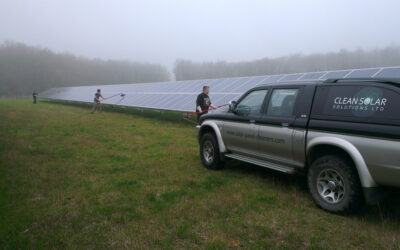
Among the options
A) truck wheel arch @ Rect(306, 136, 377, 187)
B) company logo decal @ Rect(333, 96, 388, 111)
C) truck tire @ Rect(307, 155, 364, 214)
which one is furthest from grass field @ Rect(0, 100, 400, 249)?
company logo decal @ Rect(333, 96, 388, 111)

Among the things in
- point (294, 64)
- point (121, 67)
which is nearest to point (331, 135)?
point (294, 64)

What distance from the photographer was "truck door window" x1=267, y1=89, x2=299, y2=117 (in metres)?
4.75

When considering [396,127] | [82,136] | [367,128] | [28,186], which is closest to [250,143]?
[367,128]

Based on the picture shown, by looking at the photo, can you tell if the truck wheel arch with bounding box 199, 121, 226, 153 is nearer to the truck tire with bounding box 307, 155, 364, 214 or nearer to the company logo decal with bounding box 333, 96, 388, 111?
the truck tire with bounding box 307, 155, 364, 214

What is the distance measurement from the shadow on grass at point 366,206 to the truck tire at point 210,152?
332 mm

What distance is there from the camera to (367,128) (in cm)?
356

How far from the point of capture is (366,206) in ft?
14.3

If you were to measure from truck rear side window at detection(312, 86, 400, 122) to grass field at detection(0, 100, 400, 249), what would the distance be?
1.38 meters

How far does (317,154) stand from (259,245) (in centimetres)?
168

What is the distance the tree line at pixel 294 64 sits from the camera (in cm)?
6003

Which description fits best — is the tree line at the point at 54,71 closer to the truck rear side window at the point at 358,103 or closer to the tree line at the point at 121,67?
the tree line at the point at 121,67

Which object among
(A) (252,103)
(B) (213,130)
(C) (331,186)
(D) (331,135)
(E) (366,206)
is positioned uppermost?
(A) (252,103)

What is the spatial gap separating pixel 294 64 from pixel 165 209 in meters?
74.8

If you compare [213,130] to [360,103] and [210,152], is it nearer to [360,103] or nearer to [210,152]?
[210,152]
